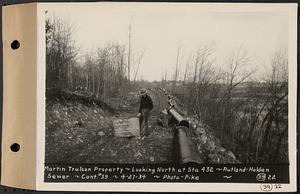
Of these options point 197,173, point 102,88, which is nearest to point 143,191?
point 197,173

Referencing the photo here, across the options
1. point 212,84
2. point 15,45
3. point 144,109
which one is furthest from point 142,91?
point 15,45

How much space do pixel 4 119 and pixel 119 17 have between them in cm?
30

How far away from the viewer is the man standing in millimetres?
886

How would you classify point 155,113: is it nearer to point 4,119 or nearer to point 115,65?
point 115,65

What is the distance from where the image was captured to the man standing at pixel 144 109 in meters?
0.89

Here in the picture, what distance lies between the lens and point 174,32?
894 millimetres

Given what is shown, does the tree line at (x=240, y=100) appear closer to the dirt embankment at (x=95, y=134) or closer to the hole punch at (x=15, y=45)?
the dirt embankment at (x=95, y=134)

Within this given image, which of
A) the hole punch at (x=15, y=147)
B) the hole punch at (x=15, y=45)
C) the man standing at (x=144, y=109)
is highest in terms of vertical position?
the hole punch at (x=15, y=45)

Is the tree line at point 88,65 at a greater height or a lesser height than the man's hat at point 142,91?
greater

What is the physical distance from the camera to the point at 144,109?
2.92 ft

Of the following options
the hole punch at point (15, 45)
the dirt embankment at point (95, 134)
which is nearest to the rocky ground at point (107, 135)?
the dirt embankment at point (95, 134)

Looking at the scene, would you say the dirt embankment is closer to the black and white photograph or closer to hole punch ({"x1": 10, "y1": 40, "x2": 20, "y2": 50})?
the black and white photograph

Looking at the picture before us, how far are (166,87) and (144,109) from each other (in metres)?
0.06

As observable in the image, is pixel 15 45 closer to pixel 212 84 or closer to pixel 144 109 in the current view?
pixel 144 109
